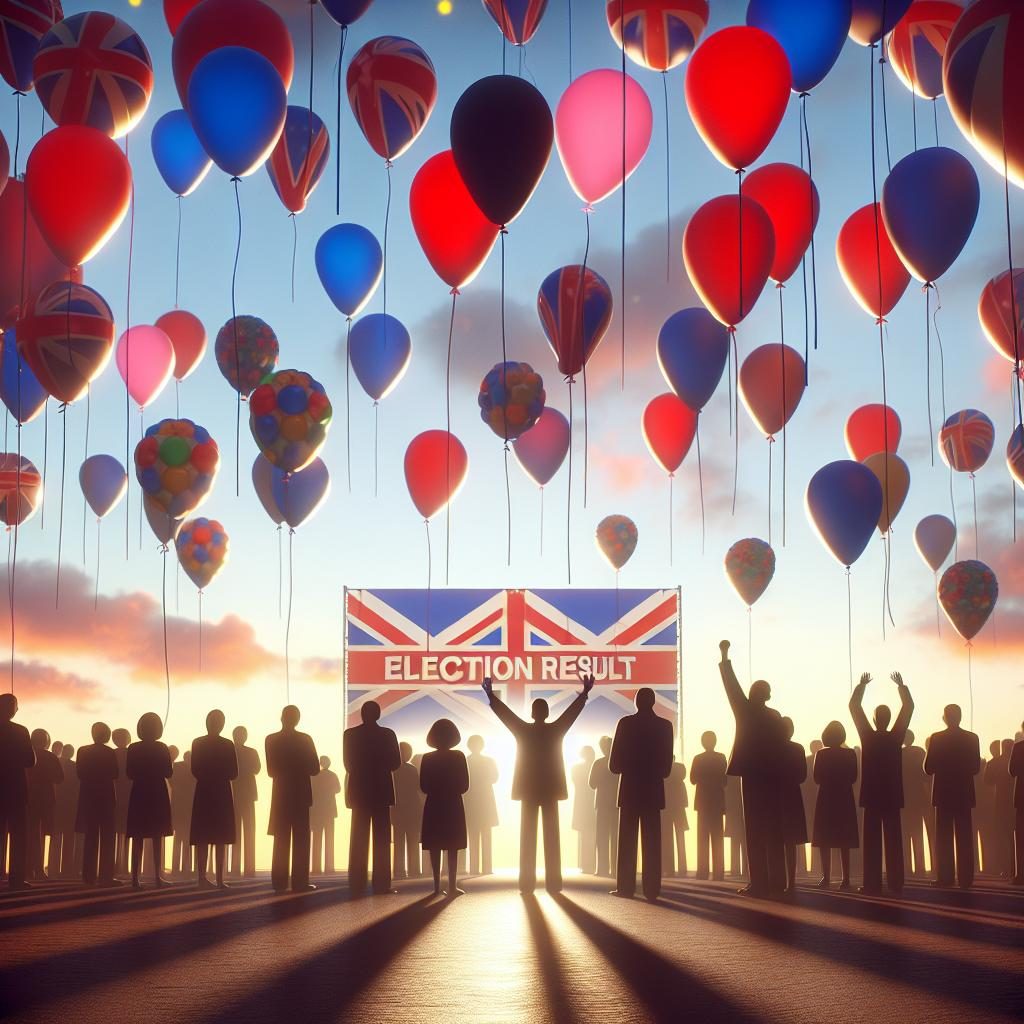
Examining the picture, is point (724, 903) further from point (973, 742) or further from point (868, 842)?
point (973, 742)

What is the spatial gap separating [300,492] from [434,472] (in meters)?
1.49

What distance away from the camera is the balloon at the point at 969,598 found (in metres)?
16.1

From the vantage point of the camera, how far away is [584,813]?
55.2 feet

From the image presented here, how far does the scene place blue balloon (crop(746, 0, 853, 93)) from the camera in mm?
10258

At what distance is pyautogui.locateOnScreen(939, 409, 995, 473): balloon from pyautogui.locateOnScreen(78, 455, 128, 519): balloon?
34.4 feet

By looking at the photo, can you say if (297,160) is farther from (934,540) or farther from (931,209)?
(934,540)

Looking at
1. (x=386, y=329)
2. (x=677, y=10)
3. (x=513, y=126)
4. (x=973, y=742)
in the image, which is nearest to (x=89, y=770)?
(x=386, y=329)

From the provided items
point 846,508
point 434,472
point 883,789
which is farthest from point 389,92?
point 883,789

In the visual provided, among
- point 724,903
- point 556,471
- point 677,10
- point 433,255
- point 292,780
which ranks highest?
point 677,10

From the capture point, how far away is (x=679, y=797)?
13.9m

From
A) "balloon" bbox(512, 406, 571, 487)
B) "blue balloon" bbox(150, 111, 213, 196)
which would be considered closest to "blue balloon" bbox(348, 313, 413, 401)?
"balloon" bbox(512, 406, 571, 487)

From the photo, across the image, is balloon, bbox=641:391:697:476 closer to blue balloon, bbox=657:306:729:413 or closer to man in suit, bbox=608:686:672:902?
blue balloon, bbox=657:306:729:413

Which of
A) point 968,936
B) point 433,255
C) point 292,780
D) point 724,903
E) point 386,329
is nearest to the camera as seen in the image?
point 968,936

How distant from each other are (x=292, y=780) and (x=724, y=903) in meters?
3.35
